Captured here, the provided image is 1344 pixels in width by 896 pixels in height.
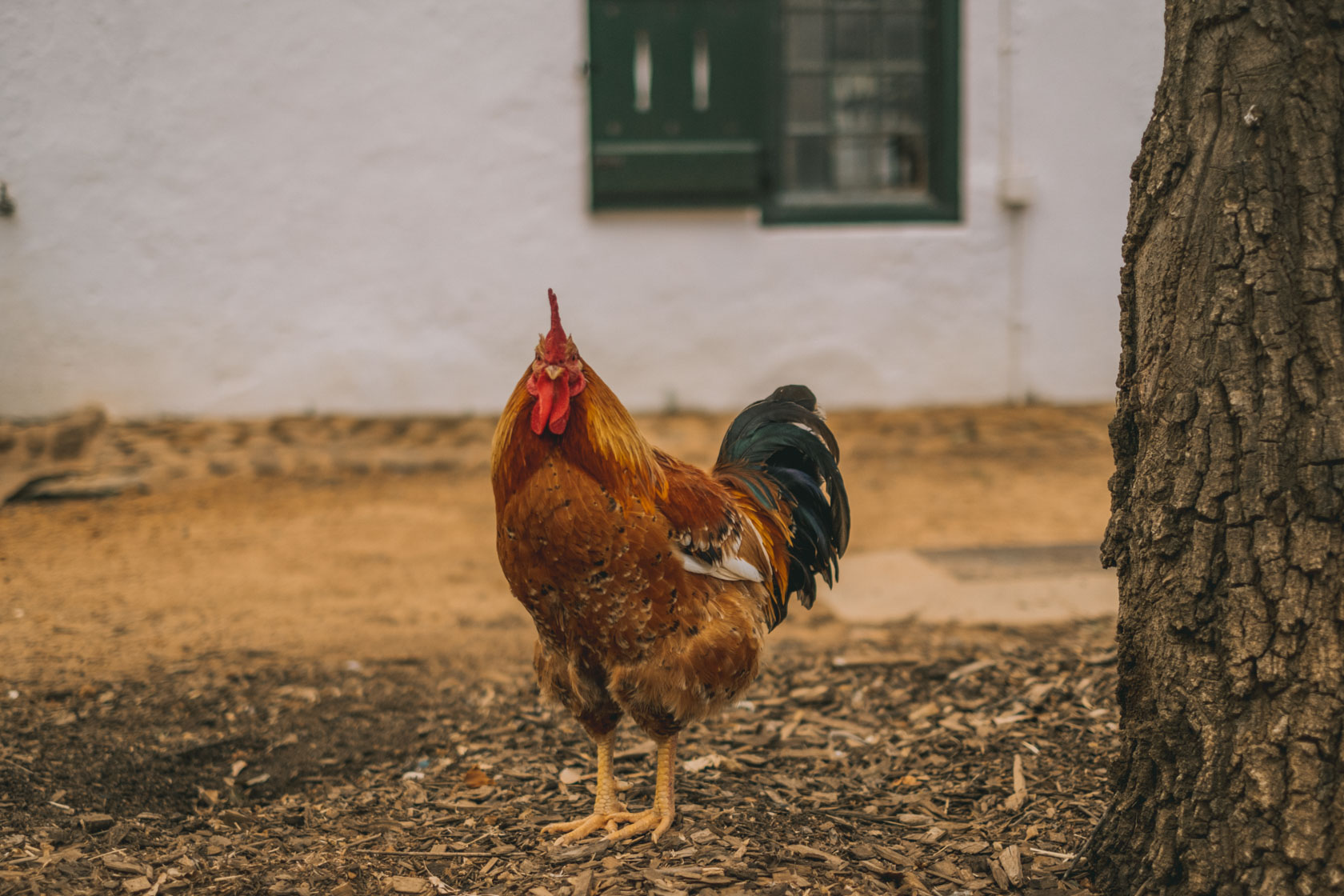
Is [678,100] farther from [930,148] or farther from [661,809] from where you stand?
[661,809]

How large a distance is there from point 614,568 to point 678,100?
613 centimetres

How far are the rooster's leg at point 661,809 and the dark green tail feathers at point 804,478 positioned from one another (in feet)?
2.46

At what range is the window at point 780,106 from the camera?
26.9 ft

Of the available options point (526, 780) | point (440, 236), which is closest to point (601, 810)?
point (526, 780)

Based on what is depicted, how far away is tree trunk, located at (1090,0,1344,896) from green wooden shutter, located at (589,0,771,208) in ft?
19.4

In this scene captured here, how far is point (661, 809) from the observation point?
336 centimetres

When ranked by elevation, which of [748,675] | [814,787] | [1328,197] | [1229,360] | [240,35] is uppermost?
[240,35]

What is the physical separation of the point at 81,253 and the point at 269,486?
7.80 ft

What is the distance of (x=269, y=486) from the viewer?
302 inches

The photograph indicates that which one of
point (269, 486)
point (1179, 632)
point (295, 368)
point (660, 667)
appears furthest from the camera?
point (295, 368)

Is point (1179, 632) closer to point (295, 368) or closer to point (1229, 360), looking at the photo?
point (1229, 360)

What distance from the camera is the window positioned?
8203 millimetres

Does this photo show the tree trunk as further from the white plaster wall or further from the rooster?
the white plaster wall

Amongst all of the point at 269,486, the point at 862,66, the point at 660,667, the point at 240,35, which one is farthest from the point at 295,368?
the point at 660,667
